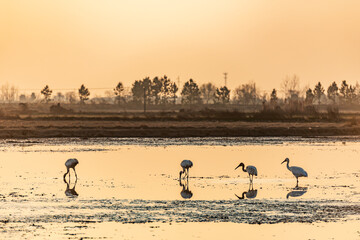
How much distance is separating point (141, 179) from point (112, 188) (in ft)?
9.62

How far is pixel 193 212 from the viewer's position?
20.8 metres

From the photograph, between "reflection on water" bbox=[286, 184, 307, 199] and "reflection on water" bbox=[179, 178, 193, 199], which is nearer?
"reflection on water" bbox=[179, 178, 193, 199]

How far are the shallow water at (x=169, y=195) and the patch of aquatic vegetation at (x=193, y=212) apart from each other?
0.08 ft

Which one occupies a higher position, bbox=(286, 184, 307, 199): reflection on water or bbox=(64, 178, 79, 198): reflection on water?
bbox=(286, 184, 307, 199): reflection on water

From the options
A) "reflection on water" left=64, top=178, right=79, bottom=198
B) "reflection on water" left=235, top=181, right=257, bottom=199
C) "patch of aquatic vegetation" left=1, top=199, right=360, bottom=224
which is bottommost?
"patch of aquatic vegetation" left=1, top=199, right=360, bottom=224

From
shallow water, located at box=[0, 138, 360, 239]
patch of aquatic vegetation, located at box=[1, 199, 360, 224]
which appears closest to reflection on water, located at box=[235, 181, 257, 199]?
shallow water, located at box=[0, 138, 360, 239]

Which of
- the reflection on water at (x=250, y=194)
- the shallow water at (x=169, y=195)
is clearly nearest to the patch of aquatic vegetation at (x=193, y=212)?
the shallow water at (x=169, y=195)

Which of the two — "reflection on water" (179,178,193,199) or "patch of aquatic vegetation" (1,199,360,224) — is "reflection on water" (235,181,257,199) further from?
"reflection on water" (179,178,193,199)

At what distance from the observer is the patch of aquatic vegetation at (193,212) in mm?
19609

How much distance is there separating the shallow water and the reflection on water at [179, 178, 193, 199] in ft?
0.11

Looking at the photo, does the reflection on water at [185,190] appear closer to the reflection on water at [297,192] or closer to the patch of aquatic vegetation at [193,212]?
the patch of aquatic vegetation at [193,212]

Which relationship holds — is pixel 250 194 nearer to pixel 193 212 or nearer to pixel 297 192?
pixel 297 192

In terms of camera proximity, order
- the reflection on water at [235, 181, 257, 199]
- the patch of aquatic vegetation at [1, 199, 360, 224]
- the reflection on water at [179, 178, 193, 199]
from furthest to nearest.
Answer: the reflection on water at [179, 178, 193, 199] → the reflection on water at [235, 181, 257, 199] → the patch of aquatic vegetation at [1, 199, 360, 224]

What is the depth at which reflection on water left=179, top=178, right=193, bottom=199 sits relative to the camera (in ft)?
79.5
